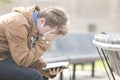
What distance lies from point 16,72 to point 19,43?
0.29 meters

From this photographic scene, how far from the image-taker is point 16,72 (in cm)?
548

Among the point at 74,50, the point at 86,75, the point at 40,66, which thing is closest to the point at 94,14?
the point at 86,75

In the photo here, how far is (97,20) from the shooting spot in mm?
24625

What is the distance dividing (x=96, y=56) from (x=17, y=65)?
15.4 ft

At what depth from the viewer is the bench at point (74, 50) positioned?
9.34 meters

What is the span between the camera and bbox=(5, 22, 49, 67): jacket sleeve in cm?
539

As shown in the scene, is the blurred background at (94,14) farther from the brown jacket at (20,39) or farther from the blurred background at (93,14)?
the brown jacket at (20,39)

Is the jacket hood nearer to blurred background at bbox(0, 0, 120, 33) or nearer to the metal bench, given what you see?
the metal bench

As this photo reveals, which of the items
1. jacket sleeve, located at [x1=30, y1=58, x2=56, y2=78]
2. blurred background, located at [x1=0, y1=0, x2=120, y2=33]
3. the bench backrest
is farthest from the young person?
blurred background, located at [x1=0, y1=0, x2=120, y2=33]

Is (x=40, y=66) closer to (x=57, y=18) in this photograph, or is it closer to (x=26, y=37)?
(x=26, y=37)

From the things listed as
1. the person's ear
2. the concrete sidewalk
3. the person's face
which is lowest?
the concrete sidewalk

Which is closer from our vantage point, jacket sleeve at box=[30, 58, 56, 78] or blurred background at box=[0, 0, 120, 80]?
jacket sleeve at box=[30, 58, 56, 78]

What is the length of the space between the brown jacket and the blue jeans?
6 centimetres

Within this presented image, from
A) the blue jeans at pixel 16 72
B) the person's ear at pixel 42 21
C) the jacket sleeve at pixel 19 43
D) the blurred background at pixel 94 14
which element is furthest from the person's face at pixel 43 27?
the blurred background at pixel 94 14
